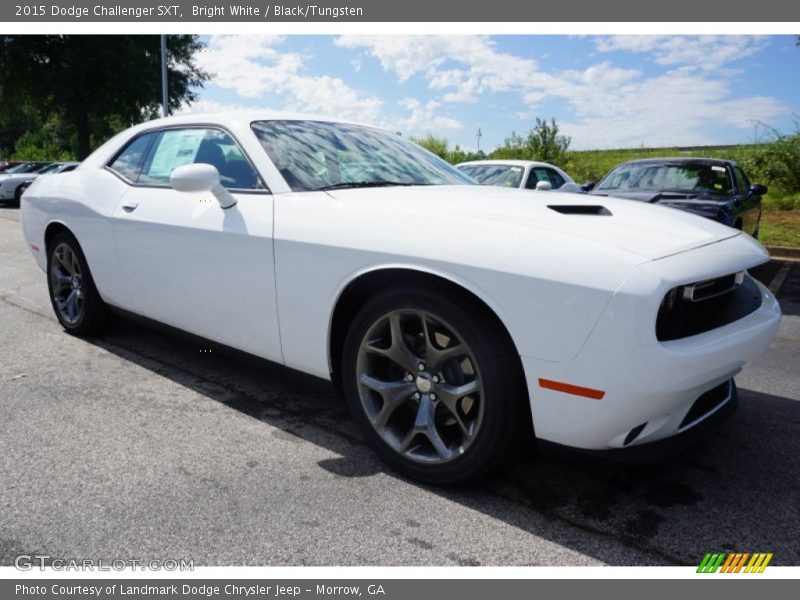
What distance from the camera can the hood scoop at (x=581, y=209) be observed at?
245 centimetres

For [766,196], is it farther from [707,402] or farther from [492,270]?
[492,270]

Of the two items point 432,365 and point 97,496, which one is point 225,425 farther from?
point 432,365

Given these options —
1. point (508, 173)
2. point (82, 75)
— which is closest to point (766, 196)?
point (508, 173)

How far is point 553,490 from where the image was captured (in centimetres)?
241

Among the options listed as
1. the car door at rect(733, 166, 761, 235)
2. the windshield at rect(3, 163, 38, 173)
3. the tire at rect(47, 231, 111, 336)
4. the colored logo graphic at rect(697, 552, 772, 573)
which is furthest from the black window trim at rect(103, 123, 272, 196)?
the windshield at rect(3, 163, 38, 173)

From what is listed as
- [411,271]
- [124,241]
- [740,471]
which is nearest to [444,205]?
[411,271]

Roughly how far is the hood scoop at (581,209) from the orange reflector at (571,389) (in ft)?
2.41

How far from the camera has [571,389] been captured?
1.99 metres

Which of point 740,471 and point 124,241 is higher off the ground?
point 124,241

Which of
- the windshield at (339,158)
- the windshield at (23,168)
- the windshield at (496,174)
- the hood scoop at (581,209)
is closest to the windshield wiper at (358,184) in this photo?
the windshield at (339,158)

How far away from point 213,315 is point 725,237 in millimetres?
2289

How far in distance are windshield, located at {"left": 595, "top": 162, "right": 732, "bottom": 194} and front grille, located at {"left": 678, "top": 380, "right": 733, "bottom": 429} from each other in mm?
5352

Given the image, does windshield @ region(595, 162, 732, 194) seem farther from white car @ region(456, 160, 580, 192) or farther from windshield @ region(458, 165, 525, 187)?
windshield @ region(458, 165, 525, 187)

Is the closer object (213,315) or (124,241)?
(213,315)
